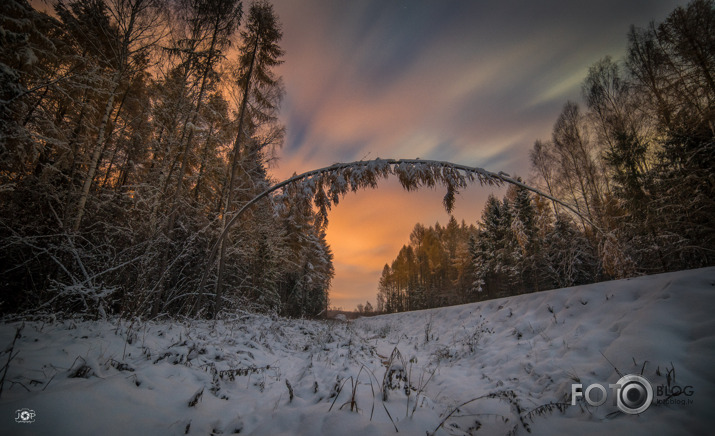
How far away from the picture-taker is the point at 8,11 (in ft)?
19.1

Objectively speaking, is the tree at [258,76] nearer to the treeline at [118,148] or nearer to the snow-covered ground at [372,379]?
the treeline at [118,148]

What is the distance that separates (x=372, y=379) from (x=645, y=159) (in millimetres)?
17230

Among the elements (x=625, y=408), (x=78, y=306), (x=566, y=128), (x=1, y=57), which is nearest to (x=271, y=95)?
(x=1, y=57)

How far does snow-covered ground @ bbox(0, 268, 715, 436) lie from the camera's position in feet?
5.49

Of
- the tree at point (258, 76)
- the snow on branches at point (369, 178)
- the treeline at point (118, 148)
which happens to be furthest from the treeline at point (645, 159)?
the tree at point (258, 76)

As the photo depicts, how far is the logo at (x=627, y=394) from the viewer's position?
208 cm

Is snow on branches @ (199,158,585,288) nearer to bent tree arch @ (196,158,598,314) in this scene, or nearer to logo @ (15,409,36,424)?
bent tree arch @ (196,158,598,314)

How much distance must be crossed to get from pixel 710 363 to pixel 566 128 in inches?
665

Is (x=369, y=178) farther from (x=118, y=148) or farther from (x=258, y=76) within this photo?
(x=118, y=148)

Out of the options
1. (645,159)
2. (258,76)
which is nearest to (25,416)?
(258,76)

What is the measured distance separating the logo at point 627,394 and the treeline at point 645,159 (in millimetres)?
1994

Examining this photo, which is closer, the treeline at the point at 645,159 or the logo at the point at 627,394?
the logo at the point at 627,394

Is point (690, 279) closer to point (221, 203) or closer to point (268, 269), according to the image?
point (221, 203)

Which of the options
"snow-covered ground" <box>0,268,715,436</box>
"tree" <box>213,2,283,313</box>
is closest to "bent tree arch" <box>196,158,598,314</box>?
"snow-covered ground" <box>0,268,715,436</box>
